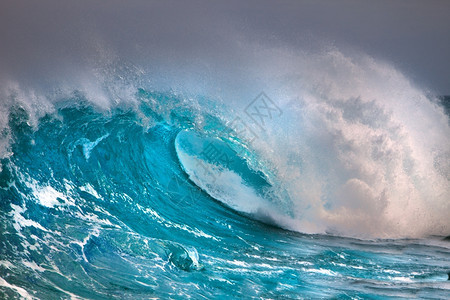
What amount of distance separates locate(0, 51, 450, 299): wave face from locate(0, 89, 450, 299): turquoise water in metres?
0.02

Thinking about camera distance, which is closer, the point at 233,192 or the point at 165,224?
the point at 165,224

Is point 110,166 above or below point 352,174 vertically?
below

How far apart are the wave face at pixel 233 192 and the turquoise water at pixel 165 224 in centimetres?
2

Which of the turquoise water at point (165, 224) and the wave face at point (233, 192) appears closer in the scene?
the turquoise water at point (165, 224)

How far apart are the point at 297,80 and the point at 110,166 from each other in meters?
3.11

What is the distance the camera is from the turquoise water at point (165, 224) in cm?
339

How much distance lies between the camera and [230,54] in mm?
7441

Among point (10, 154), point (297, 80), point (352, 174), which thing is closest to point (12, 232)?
point (10, 154)

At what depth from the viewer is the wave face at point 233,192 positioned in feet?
11.6

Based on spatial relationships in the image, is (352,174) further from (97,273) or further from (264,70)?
(97,273)

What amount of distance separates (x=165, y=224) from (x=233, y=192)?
1211 millimetres

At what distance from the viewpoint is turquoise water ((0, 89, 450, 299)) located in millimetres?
3387

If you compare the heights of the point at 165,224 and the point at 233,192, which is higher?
the point at 233,192

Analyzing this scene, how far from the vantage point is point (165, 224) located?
4.68 meters
